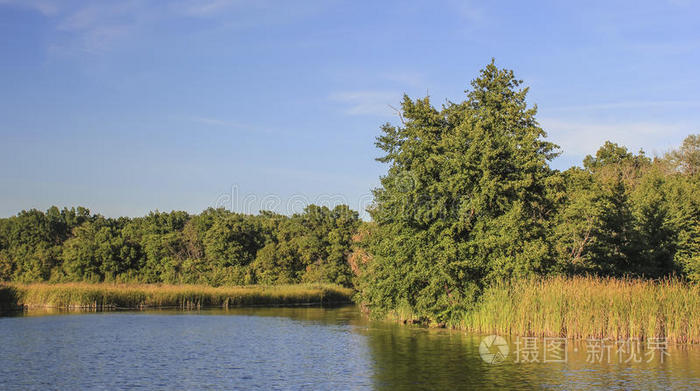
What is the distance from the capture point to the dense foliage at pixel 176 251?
3231 inches

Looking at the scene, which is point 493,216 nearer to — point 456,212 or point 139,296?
point 456,212

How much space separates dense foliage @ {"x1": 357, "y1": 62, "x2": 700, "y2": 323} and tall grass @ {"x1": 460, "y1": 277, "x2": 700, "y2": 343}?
121 inches

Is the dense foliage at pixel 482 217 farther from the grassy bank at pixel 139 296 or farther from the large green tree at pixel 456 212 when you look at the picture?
the grassy bank at pixel 139 296

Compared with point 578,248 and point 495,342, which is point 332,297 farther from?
point 495,342

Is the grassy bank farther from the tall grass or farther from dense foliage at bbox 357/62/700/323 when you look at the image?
the tall grass

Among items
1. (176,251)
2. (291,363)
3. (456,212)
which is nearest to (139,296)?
(456,212)

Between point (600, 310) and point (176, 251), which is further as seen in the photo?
point (176, 251)

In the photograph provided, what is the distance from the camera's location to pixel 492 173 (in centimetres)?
3462

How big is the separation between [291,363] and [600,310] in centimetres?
1328

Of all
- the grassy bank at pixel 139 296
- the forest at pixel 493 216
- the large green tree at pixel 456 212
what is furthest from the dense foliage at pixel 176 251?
the large green tree at pixel 456 212

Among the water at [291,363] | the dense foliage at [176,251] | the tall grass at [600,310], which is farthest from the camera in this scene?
the dense foliage at [176,251]

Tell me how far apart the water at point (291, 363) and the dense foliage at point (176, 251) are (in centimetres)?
4827

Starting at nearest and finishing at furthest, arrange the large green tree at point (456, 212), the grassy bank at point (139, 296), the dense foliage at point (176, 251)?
the large green tree at point (456, 212) < the grassy bank at point (139, 296) < the dense foliage at point (176, 251)

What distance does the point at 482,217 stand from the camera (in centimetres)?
3472
